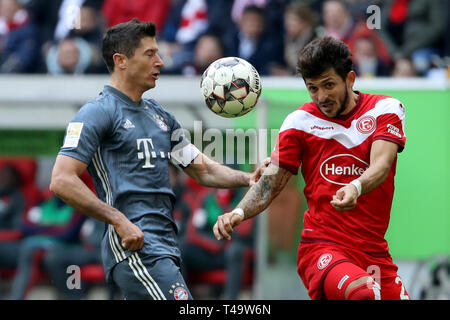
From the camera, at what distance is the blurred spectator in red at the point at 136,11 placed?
499 inches

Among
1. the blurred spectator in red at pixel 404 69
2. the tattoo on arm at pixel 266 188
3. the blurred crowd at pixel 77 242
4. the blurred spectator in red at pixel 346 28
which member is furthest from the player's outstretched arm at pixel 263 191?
the blurred spectator in red at pixel 346 28

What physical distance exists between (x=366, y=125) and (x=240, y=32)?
672cm

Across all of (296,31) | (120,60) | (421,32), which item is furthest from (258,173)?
(421,32)

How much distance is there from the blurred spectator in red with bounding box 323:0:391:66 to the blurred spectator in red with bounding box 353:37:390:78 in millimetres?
77

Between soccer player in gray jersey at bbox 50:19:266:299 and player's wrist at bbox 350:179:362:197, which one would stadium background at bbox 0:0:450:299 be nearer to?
soccer player in gray jersey at bbox 50:19:266:299

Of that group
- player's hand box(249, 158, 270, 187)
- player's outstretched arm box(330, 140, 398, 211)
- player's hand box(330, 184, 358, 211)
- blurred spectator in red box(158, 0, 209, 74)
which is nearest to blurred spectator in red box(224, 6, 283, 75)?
blurred spectator in red box(158, 0, 209, 74)

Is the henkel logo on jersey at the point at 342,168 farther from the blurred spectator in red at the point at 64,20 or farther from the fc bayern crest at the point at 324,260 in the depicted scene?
the blurred spectator in red at the point at 64,20

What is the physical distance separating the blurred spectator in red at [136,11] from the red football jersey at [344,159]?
7.26 meters

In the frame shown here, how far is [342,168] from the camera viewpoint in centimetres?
575

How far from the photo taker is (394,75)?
1127 centimetres
